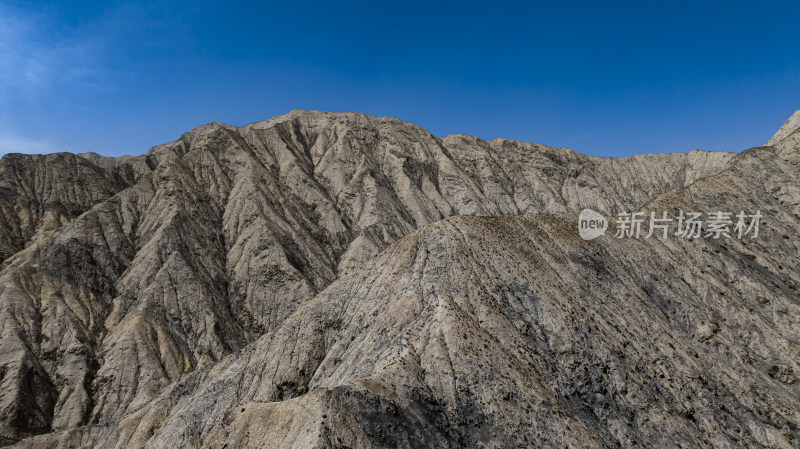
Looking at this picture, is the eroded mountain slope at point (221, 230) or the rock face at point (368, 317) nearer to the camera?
the rock face at point (368, 317)

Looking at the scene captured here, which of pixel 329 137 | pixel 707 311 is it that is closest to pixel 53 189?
pixel 329 137

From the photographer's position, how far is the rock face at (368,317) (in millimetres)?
28297

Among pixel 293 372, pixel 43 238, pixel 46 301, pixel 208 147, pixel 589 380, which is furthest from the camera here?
pixel 208 147

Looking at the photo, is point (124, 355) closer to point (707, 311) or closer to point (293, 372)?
point (293, 372)

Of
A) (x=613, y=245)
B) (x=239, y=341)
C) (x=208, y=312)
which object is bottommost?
(x=239, y=341)

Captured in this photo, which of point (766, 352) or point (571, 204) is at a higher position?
point (571, 204)

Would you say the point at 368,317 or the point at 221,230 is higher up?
the point at 221,230

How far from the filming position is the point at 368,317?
37.3 metres

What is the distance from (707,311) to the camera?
4531cm

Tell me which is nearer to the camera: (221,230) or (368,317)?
(368,317)

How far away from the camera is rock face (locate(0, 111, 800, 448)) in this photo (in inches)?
1114

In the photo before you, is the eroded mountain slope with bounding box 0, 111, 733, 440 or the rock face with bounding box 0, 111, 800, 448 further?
the eroded mountain slope with bounding box 0, 111, 733, 440

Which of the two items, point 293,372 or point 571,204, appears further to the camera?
point 571,204

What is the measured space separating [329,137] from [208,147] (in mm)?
32867
